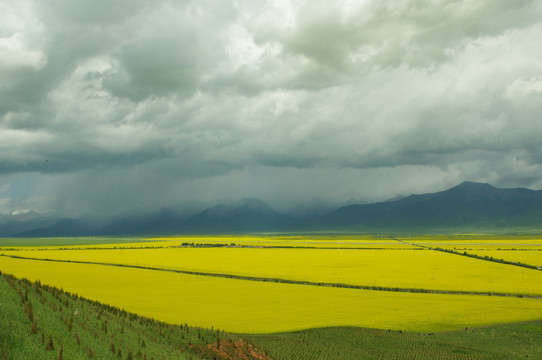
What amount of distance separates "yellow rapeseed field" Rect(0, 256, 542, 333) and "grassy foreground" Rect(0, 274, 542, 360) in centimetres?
253

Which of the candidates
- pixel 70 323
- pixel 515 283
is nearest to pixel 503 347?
pixel 70 323

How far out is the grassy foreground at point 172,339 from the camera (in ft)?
41.5

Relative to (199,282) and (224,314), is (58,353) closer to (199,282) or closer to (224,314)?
(224,314)

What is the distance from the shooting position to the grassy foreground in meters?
12.7

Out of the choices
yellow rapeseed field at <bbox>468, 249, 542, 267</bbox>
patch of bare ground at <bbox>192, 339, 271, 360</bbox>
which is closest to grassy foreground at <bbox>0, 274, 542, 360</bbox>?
patch of bare ground at <bbox>192, 339, 271, 360</bbox>

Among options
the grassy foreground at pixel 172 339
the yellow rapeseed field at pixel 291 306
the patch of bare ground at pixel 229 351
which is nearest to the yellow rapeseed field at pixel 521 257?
the yellow rapeseed field at pixel 291 306

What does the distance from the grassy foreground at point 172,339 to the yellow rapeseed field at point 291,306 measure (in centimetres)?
253

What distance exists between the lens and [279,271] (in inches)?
2201

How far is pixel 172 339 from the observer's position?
18.9 meters

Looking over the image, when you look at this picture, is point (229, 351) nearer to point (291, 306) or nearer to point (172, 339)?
point (172, 339)

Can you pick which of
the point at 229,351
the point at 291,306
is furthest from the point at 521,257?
the point at 229,351

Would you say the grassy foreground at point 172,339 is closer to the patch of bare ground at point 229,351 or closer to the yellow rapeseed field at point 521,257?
the patch of bare ground at point 229,351

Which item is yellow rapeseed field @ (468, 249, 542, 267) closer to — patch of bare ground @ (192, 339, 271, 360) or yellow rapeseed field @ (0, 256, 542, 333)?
yellow rapeseed field @ (0, 256, 542, 333)

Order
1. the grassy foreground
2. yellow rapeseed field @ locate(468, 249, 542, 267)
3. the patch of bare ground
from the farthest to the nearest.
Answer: yellow rapeseed field @ locate(468, 249, 542, 267) → the patch of bare ground → the grassy foreground
